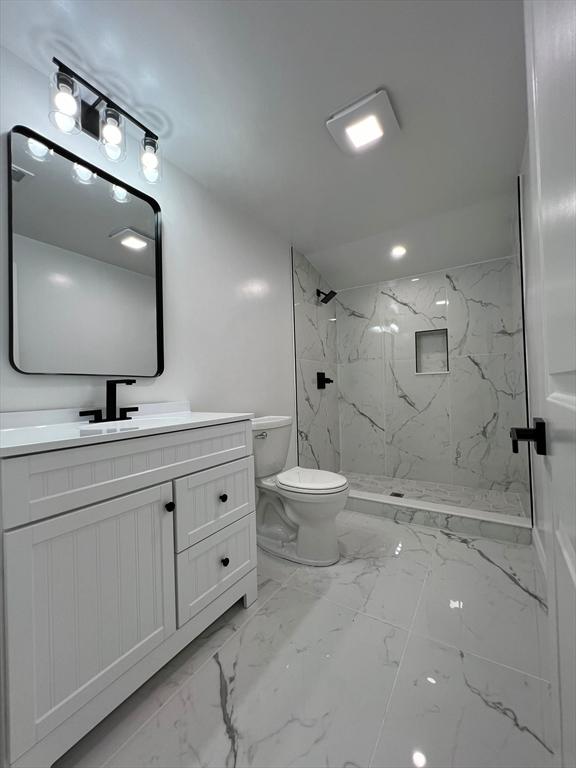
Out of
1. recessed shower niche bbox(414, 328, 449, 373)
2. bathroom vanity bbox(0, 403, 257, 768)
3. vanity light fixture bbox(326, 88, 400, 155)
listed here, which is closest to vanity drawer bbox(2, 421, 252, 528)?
bathroom vanity bbox(0, 403, 257, 768)

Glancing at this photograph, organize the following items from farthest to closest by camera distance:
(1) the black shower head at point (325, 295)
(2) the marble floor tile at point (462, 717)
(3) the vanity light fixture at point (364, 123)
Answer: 1. (1) the black shower head at point (325, 295)
2. (3) the vanity light fixture at point (364, 123)
3. (2) the marble floor tile at point (462, 717)

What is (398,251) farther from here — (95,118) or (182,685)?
(182,685)

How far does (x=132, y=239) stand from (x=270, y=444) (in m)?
1.29

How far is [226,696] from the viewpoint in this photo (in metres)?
0.99

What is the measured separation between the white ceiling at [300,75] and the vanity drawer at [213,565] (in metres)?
1.83

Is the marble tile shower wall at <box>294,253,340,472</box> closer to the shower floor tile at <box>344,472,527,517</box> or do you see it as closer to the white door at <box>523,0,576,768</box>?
the shower floor tile at <box>344,472,527,517</box>

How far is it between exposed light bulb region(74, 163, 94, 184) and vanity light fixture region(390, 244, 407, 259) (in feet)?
7.10

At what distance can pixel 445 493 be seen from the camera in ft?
8.47

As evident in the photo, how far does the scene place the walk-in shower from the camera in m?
2.50

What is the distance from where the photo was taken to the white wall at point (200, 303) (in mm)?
1133

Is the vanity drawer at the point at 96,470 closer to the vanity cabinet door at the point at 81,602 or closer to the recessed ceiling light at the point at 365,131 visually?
the vanity cabinet door at the point at 81,602

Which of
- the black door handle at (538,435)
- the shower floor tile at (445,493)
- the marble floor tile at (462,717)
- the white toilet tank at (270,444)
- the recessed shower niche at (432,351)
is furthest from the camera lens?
the recessed shower niche at (432,351)

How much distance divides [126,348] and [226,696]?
1366mm

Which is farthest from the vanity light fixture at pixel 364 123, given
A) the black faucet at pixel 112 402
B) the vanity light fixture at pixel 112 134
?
the black faucet at pixel 112 402
